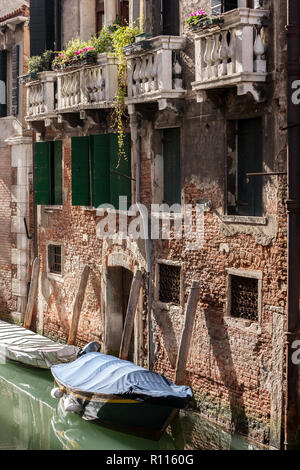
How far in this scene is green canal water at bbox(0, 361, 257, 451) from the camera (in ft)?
36.2

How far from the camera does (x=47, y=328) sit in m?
16.6

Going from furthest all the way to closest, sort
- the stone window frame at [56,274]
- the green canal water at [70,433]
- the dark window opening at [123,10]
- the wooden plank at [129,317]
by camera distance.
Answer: the stone window frame at [56,274]
the dark window opening at [123,10]
the wooden plank at [129,317]
the green canal water at [70,433]

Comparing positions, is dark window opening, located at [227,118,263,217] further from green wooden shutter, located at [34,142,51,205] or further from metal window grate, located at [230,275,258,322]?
green wooden shutter, located at [34,142,51,205]

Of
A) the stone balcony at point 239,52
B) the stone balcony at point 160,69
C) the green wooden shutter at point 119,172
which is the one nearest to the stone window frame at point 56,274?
the green wooden shutter at point 119,172

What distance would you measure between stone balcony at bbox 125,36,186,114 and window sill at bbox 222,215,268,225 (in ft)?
6.14

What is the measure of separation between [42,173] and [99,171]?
271cm

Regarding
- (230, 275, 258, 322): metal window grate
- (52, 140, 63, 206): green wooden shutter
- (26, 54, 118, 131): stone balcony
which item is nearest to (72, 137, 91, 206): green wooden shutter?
(26, 54, 118, 131): stone balcony

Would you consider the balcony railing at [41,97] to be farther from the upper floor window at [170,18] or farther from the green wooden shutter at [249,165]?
the green wooden shutter at [249,165]

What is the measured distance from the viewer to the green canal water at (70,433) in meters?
11.0

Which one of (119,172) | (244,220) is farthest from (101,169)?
(244,220)

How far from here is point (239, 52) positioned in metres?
10.1

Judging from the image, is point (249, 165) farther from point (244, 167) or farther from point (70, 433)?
point (70, 433)

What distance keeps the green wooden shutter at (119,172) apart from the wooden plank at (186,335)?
2.51 meters

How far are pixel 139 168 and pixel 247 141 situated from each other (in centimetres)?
260
